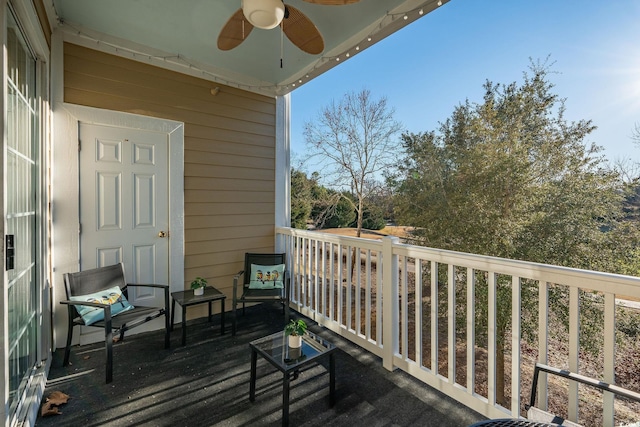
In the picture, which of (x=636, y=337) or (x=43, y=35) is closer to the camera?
(x=43, y=35)

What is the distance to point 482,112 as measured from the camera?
761 centimetres

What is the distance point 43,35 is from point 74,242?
5.69ft

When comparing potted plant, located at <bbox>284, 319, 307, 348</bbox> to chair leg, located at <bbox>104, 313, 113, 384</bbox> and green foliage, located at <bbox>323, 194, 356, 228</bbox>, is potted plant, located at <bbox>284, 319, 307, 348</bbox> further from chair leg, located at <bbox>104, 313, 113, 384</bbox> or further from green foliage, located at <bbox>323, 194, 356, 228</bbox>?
green foliage, located at <bbox>323, 194, 356, 228</bbox>

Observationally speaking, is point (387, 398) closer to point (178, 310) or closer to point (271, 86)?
point (178, 310)

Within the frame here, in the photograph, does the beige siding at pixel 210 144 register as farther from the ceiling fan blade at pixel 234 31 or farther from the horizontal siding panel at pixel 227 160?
the ceiling fan blade at pixel 234 31

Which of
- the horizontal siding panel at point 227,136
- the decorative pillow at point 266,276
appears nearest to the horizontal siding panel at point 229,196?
the horizontal siding panel at point 227,136

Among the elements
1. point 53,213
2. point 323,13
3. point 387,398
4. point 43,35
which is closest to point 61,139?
point 53,213

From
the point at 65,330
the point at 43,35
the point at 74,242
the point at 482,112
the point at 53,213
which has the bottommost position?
the point at 65,330

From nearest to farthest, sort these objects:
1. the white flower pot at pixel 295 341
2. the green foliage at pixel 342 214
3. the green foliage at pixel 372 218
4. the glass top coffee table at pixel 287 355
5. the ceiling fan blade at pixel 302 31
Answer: the glass top coffee table at pixel 287 355
the white flower pot at pixel 295 341
the ceiling fan blade at pixel 302 31
the green foliage at pixel 372 218
the green foliage at pixel 342 214

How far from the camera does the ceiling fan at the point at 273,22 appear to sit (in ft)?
5.84

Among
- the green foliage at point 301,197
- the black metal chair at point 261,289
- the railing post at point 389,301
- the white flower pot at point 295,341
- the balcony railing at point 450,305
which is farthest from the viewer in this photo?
the green foliage at point 301,197

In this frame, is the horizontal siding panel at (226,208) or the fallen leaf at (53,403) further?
the horizontal siding panel at (226,208)

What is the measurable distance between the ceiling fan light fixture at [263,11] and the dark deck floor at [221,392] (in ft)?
8.26

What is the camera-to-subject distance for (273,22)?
1.89m
